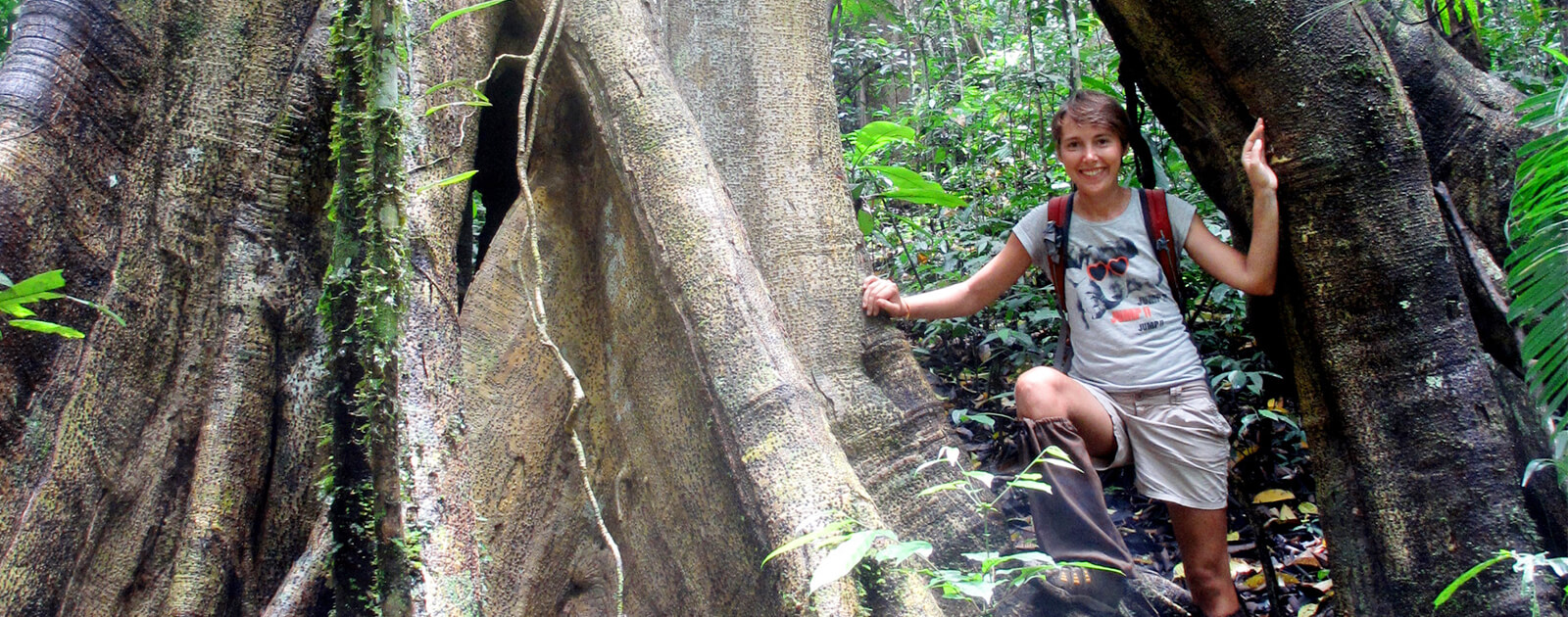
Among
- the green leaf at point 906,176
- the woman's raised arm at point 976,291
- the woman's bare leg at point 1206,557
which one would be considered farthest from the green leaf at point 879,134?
the woman's bare leg at point 1206,557

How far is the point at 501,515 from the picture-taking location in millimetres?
2537

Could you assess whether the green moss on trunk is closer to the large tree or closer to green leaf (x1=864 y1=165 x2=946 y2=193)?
the large tree

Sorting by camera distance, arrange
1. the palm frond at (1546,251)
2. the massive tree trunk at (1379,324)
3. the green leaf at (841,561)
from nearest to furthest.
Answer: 1. the green leaf at (841,561)
2. the palm frond at (1546,251)
3. the massive tree trunk at (1379,324)

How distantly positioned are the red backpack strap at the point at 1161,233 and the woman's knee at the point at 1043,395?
430mm

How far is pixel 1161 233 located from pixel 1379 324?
0.59 meters

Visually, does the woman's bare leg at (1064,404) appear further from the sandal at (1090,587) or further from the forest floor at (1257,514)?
the forest floor at (1257,514)

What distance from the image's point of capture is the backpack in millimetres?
2779

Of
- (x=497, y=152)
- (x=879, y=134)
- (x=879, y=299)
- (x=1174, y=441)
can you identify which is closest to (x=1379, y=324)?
(x=1174, y=441)

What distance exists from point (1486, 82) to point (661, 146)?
229 cm

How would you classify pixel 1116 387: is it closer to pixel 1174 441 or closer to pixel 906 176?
pixel 1174 441

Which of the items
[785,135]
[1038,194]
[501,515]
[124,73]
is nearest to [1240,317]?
[1038,194]

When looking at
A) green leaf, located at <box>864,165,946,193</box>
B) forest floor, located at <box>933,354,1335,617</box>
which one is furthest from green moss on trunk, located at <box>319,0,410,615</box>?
forest floor, located at <box>933,354,1335,617</box>

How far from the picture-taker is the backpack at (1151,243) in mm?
2779

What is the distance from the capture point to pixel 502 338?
2.65 metres
